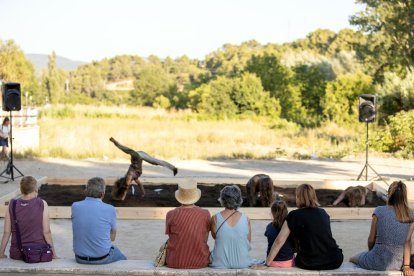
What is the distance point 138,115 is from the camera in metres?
43.2

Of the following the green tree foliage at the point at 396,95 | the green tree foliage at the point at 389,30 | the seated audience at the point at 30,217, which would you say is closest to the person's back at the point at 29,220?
the seated audience at the point at 30,217

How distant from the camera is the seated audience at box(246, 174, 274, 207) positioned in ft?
34.2

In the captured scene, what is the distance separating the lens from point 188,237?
246 inches

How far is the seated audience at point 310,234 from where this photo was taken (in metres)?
6.04

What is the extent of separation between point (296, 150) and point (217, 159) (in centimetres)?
420

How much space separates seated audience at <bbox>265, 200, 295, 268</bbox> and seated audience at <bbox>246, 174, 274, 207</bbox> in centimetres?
393

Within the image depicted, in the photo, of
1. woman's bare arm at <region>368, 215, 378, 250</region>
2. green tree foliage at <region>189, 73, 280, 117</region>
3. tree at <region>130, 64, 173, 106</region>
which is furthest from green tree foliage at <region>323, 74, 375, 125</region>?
tree at <region>130, 64, 173, 106</region>

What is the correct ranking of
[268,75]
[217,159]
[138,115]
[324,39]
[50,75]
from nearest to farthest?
[217,159]
[138,115]
[268,75]
[50,75]
[324,39]

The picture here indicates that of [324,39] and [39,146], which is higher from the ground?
[324,39]

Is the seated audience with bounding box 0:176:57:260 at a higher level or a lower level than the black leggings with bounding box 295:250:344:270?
higher

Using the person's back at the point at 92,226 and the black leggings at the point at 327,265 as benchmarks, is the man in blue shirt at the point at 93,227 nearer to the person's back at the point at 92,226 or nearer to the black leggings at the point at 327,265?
the person's back at the point at 92,226

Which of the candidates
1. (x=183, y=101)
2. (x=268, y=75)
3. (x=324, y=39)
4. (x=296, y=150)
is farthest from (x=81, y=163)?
(x=324, y=39)

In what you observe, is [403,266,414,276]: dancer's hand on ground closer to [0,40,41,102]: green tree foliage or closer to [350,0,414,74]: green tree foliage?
[350,0,414,74]: green tree foliage

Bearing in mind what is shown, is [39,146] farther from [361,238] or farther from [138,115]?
[138,115]
